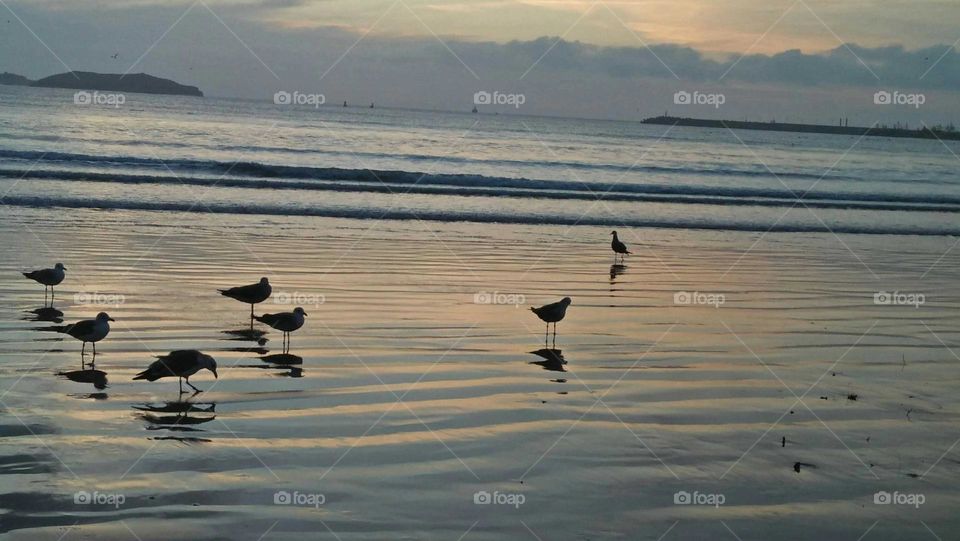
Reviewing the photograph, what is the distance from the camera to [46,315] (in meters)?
11.8

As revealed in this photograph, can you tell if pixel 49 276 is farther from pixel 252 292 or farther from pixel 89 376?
pixel 89 376

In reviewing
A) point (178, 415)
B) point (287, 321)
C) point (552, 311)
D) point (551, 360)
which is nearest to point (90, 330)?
point (287, 321)

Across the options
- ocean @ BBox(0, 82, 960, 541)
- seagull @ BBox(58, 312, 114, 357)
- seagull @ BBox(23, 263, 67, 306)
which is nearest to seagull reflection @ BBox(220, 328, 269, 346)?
ocean @ BBox(0, 82, 960, 541)

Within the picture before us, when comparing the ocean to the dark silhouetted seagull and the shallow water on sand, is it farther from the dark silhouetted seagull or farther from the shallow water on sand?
the dark silhouetted seagull

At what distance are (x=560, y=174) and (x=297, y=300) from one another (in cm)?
3204

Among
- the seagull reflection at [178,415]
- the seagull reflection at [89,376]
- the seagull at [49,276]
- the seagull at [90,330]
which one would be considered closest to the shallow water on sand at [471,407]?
the seagull reflection at [178,415]

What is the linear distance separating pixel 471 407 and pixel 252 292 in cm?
458

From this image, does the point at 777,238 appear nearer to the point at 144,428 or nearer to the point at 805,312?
the point at 805,312

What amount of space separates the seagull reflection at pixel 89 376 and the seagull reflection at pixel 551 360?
160 inches

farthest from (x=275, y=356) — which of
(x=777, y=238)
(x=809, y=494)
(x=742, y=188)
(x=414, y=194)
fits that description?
(x=742, y=188)

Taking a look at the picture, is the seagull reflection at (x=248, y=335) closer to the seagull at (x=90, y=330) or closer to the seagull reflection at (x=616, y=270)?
the seagull at (x=90, y=330)

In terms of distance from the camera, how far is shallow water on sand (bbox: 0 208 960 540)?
6.27m

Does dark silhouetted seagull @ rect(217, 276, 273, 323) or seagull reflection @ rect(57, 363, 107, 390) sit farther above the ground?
dark silhouetted seagull @ rect(217, 276, 273, 323)

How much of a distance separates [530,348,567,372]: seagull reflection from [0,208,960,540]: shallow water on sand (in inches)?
2.1
